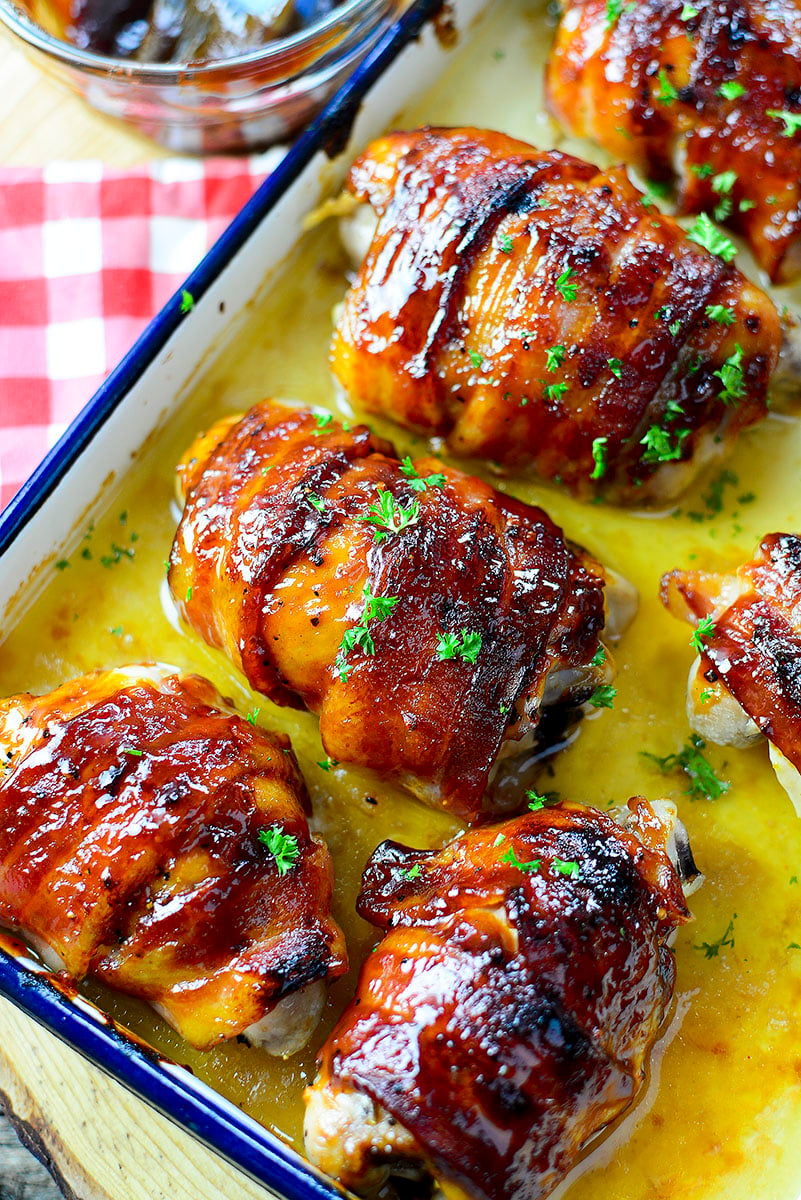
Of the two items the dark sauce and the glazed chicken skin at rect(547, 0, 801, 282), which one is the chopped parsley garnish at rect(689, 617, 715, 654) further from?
the dark sauce

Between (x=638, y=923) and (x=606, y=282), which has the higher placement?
(x=606, y=282)

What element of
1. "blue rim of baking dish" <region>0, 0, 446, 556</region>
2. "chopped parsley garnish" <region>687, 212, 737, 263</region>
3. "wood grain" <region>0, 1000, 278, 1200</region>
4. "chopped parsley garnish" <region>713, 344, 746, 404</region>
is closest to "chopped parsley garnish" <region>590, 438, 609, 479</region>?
"chopped parsley garnish" <region>713, 344, 746, 404</region>

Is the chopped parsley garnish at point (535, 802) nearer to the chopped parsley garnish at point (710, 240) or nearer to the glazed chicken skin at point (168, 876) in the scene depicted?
the glazed chicken skin at point (168, 876)

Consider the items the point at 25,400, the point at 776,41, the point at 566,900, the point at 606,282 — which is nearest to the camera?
the point at 566,900

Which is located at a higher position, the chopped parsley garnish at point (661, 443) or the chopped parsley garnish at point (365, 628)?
the chopped parsley garnish at point (661, 443)

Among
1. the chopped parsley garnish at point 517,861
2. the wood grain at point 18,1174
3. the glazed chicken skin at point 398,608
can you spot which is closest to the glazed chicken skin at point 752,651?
the glazed chicken skin at point 398,608

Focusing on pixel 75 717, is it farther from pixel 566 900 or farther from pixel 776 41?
pixel 776 41

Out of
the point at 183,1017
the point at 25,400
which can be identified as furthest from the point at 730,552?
the point at 25,400
